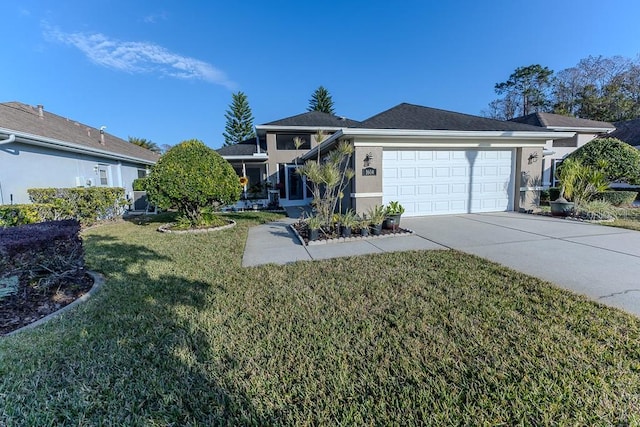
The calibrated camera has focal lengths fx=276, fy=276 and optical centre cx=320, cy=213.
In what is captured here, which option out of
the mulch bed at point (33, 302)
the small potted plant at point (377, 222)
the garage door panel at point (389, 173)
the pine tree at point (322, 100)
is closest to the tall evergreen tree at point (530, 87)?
the pine tree at point (322, 100)

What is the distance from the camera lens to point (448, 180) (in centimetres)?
915

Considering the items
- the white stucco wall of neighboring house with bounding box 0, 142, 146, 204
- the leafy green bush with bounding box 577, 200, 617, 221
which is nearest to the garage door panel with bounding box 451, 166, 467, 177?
the leafy green bush with bounding box 577, 200, 617, 221

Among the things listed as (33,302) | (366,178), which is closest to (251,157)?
(366,178)

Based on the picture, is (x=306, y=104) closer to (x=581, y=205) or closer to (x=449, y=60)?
(x=449, y=60)

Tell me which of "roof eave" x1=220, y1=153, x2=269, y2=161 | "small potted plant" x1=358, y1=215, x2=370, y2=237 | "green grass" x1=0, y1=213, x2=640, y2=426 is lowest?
"green grass" x1=0, y1=213, x2=640, y2=426

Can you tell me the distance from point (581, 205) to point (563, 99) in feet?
92.3

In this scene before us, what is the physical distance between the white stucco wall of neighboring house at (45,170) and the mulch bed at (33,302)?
6777mm

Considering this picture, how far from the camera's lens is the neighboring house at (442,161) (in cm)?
825

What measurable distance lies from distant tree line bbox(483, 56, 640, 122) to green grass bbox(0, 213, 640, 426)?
111 ft

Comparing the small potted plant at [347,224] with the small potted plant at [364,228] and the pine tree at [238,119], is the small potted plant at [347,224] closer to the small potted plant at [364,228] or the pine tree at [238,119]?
the small potted plant at [364,228]

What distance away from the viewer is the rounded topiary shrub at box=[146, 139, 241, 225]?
312 inches

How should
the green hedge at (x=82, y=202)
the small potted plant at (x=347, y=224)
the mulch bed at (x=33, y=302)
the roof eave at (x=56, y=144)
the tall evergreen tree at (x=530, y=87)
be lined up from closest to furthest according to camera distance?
the mulch bed at (x=33, y=302) → the small potted plant at (x=347, y=224) → the roof eave at (x=56, y=144) → the green hedge at (x=82, y=202) → the tall evergreen tree at (x=530, y=87)

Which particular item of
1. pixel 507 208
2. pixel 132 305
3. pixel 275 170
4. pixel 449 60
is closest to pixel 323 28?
pixel 275 170

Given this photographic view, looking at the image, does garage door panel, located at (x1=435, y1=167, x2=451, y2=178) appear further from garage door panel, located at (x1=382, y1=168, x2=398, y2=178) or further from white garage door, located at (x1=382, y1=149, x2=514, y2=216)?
garage door panel, located at (x1=382, y1=168, x2=398, y2=178)
